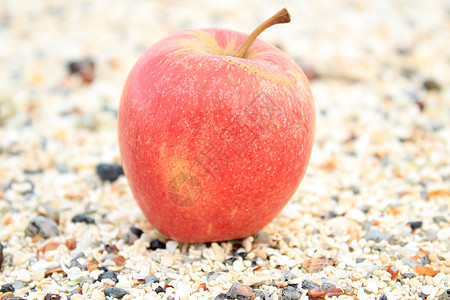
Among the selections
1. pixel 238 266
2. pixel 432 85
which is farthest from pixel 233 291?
pixel 432 85

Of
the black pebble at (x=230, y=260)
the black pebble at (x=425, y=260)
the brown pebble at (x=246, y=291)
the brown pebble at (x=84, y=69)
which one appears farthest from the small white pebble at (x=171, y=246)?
the brown pebble at (x=84, y=69)

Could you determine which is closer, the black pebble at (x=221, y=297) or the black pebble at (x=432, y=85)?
the black pebble at (x=221, y=297)

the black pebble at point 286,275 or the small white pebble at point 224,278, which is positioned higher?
the small white pebble at point 224,278

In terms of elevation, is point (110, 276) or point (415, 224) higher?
point (110, 276)

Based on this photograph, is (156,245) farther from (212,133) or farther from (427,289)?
(427,289)

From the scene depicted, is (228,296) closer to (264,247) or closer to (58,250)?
(264,247)

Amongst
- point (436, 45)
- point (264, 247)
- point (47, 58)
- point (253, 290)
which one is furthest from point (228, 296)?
point (436, 45)

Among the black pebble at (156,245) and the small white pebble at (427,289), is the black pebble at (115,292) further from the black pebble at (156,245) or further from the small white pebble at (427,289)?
the small white pebble at (427,289)

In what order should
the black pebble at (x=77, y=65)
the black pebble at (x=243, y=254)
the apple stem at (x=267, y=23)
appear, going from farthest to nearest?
the black pebble at (x=77, y=65) < the black pebble at (x=243, y=254) < the apple stem at (x=267, y=23)
